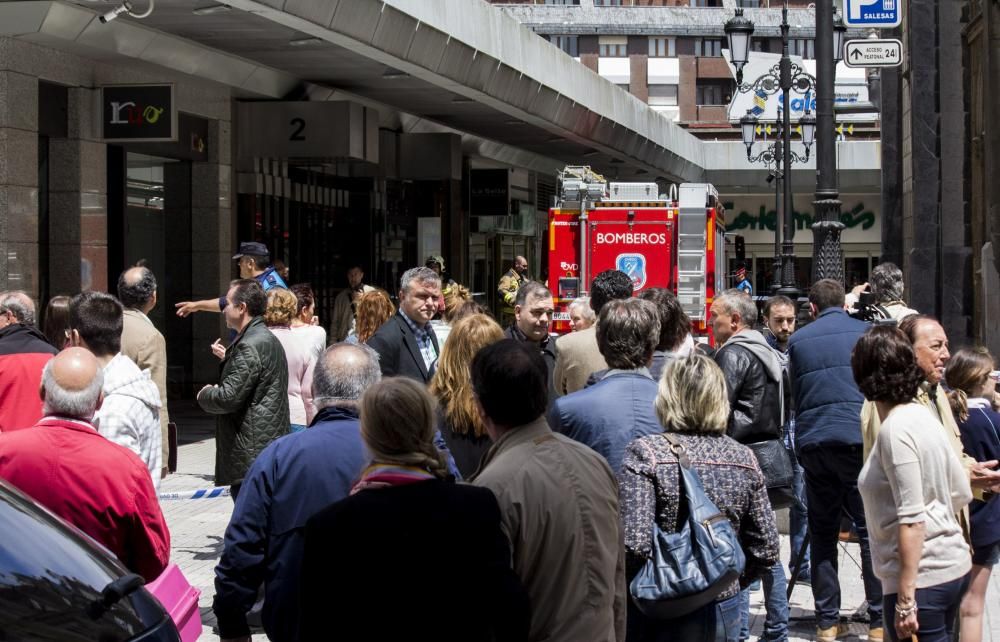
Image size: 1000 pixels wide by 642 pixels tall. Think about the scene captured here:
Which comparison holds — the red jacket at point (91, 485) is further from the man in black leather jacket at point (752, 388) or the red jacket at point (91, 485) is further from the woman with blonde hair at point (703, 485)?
the man in black leather jacket at point (752, 388)

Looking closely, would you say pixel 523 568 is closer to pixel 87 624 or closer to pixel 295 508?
pixel 295 508

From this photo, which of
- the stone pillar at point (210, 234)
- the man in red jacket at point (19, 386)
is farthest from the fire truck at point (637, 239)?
the man in red jacket at point (19, 386)

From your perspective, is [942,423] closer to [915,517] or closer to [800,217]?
[915,517]

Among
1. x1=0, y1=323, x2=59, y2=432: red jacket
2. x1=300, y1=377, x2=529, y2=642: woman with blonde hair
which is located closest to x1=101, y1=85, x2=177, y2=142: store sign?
x1=0, y1=323, x2=59, y2=432: red jacket

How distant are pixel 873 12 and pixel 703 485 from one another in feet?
30.6

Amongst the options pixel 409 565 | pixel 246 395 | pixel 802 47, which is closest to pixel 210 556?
pixel 246 395

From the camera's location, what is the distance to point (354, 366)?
466 cm

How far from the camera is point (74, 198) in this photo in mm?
15648

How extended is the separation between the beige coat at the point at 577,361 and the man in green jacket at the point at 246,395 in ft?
5.12

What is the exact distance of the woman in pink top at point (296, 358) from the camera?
30.0 feet

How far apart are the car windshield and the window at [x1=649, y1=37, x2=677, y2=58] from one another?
3423 inches

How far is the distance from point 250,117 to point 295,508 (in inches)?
626

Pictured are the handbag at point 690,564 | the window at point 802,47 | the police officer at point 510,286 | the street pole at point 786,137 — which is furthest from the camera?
the window at point 802,47

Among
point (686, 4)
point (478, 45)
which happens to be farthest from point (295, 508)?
point (686, 4)
